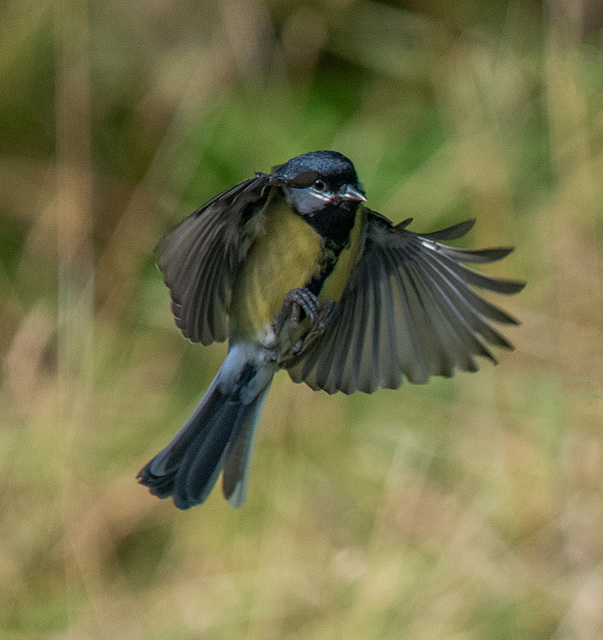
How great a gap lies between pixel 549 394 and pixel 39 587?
2003 mm

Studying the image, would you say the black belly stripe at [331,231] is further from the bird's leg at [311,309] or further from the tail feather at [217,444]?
the tail feather at [217,444]

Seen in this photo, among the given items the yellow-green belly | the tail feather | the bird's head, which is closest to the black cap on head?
the bird's head

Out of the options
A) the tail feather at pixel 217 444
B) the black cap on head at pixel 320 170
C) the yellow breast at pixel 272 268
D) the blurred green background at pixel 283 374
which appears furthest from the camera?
the blurred green background at pixel 283 374

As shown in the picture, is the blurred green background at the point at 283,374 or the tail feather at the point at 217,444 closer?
the tail feather at the point at 217,444

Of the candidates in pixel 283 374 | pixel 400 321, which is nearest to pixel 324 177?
pixel 400 321

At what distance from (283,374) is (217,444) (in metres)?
1.31

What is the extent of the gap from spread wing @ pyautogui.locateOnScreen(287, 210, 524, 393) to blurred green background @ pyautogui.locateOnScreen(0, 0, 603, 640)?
3.92 feet

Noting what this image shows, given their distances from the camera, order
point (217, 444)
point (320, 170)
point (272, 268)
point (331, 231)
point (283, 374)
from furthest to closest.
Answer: point (283, 374) → point (217, 444) → point (272, 268) → point (331, 231) → point (320, 170)

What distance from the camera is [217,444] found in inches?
47.9

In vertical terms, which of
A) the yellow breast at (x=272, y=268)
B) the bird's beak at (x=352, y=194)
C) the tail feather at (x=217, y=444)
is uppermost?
the bird's beak at (x=352, y=194)

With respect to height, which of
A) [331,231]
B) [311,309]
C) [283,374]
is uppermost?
[283,374]

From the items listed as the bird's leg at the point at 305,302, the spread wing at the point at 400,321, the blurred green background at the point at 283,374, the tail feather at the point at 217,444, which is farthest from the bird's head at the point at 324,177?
the blurred green background at the point at 283,374

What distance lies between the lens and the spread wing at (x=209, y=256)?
0.90m

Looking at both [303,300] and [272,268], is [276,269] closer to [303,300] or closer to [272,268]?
[272,268]
